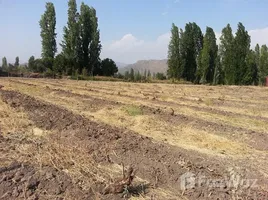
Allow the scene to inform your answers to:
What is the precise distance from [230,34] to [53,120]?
38.5m

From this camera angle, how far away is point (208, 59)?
42.4 meters

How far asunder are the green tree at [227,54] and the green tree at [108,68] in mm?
14254

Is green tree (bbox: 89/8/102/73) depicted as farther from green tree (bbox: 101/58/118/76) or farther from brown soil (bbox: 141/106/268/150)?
brown soil (bbox: 141/106/268/150)

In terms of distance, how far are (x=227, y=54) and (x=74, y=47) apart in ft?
64.0

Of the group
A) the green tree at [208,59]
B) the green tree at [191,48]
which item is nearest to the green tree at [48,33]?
the green tree at [191,48]

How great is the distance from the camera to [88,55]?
42.4 meters

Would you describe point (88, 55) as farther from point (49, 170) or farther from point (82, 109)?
point (49, 170)

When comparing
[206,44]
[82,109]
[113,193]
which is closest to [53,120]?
[82,109]

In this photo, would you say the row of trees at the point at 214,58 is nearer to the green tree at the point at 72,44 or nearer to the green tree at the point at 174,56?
the green tree at the point at 174,56

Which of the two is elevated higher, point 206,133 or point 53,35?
point 53,35

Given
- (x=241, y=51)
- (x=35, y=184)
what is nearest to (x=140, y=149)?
(x=35, y=184)

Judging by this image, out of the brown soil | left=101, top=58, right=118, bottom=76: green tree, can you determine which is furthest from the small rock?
left=101, top=58, right=118, bottom=76: green tree

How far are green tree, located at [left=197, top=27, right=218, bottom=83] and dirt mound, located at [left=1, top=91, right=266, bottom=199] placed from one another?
3699 cm

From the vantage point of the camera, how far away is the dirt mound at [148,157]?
12.5 ft
